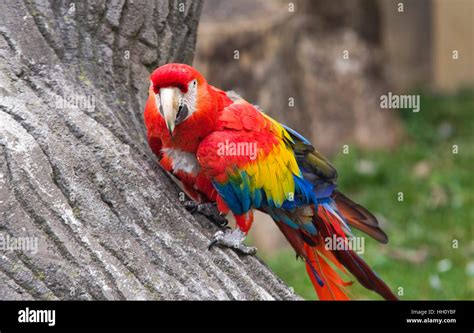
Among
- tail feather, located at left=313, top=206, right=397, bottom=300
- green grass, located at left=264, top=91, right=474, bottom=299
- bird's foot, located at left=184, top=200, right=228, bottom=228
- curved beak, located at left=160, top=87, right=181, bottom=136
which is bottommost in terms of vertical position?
green grass, located at left=264, top=91, right=474, bottom=299

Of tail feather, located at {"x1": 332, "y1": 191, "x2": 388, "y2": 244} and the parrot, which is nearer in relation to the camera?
the parrot

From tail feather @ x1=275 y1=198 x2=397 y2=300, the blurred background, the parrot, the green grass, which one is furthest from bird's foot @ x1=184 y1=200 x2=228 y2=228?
the blurred background

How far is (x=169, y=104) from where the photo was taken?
247cm

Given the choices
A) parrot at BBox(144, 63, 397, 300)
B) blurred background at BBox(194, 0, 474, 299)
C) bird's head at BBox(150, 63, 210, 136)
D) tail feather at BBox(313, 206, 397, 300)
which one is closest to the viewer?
bird's head at BBox(150, 63, 210, 136)

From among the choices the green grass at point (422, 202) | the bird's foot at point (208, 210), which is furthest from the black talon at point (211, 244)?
the green grass at point (422, 202)

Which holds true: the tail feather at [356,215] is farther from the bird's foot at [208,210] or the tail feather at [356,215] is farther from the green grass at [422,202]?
the green grass at [422,202]

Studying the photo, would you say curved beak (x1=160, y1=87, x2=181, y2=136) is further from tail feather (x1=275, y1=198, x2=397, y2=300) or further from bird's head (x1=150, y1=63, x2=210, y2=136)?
tail feather (x1=275, y1=198, x2=397, y2=300)

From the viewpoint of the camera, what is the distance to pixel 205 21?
5.25 m

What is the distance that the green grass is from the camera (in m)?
4.63

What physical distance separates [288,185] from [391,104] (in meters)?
3.98

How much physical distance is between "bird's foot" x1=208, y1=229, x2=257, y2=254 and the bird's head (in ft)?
1.18

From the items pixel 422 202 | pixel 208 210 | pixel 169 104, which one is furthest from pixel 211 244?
pixel 422 202

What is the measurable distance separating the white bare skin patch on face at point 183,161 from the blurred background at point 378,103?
1.85 meters
